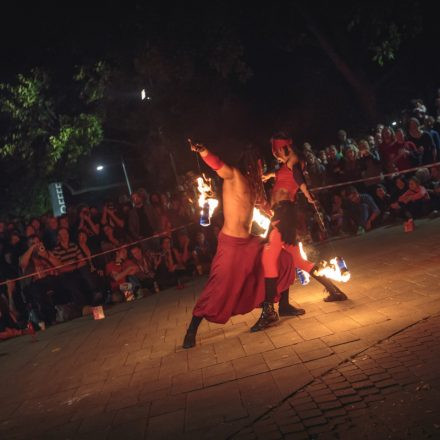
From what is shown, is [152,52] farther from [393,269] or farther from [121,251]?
[393,269]

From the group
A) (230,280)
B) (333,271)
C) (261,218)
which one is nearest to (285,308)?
(333,271)

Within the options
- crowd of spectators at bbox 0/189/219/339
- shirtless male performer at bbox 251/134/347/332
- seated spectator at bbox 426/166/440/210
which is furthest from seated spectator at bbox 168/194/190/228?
shirtless male performer at bbox 251/134/347/332

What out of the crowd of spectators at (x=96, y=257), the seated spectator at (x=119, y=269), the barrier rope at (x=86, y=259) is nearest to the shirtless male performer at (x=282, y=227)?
the crowd of spectators at (x=96, y=257)

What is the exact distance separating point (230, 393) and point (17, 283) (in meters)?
7.55

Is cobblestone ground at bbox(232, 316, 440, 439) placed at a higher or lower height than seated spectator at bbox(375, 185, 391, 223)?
lower

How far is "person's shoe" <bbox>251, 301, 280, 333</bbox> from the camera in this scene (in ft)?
18.0

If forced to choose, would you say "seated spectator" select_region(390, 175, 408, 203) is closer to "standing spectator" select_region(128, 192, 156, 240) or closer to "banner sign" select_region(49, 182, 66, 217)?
"standing spectator" select_region(128, 192, 156, 240)

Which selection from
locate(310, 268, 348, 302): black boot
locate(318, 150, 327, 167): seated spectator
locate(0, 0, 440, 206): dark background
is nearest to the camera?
locate(310, 268, 348, 302): black boot

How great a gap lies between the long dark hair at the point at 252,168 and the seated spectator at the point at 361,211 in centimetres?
648

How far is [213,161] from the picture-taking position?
5.06 m

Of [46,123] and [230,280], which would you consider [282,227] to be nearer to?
[230,280]

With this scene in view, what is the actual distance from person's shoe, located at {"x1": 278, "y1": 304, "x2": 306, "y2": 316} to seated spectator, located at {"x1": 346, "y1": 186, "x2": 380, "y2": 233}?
6040 millimetres

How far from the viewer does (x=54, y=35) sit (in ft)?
56.0

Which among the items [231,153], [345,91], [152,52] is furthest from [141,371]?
[345,91]
